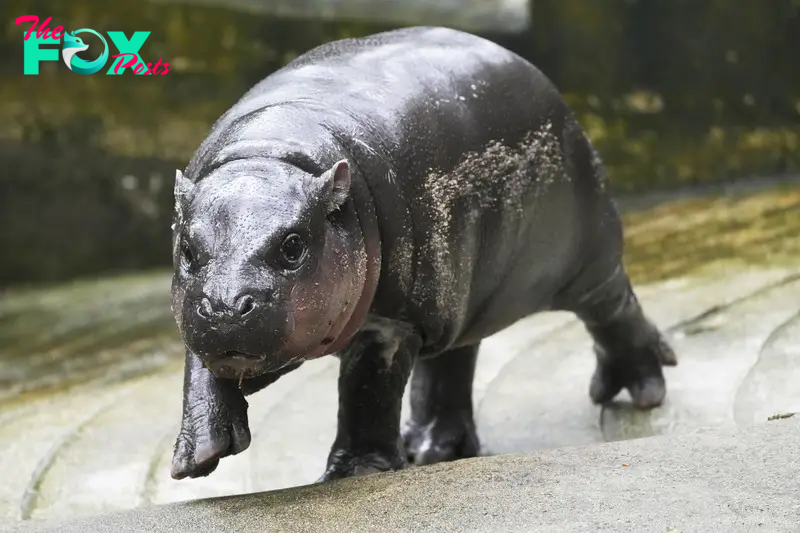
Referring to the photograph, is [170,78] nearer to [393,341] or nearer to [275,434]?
[275,434]

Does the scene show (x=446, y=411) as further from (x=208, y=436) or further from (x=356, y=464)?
(x=208, y=436)

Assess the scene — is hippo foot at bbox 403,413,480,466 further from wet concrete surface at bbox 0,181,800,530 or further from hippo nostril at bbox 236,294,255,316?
hippo nostril at bbox 236,294,255,316

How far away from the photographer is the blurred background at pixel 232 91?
841 cm

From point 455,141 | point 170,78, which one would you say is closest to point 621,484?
point 455,141

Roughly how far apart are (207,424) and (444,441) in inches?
60.6

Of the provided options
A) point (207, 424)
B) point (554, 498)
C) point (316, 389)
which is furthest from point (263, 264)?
point (316, 389)

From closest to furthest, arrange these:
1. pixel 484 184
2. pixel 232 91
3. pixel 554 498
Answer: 1. pixel 554 498
2. pixel 484 184
3. pixel 232 91

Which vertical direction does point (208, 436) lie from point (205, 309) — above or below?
below

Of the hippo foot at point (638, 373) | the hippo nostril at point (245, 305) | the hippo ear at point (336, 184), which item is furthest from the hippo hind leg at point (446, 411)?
the hippo nostril at point (245, 305)

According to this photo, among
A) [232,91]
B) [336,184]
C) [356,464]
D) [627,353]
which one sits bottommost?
[232,91]

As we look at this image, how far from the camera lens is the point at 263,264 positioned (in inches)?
96.4

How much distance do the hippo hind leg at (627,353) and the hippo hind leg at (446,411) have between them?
1.91 feet

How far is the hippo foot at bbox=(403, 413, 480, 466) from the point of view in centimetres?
406

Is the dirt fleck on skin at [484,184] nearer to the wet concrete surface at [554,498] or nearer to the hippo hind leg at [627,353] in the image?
the wet concrete surface at [554,498]
